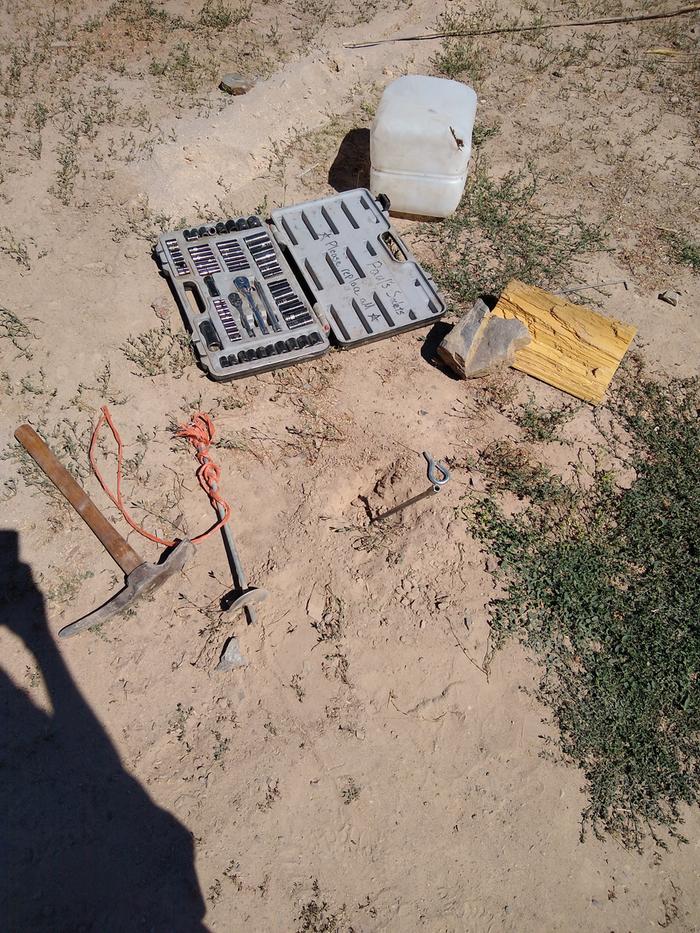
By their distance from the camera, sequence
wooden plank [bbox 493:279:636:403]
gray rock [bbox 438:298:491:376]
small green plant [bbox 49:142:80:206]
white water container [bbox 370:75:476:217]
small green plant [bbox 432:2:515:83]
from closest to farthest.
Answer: gray rock [bbox 438:298:491:376], wooden plank [bbox 493:279:636:403], white water container [bbox 370:75:476:217], small green plant [bbox 49:142:80:206], small green plant [bbox 432:2:515:83]

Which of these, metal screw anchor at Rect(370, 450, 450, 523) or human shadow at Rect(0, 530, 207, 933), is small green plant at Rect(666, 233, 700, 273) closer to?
metal screw anchor at Rect(370, 450, 450, 523)

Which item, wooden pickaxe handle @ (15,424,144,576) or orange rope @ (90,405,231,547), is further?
orange rope @ (90,405,231,547)

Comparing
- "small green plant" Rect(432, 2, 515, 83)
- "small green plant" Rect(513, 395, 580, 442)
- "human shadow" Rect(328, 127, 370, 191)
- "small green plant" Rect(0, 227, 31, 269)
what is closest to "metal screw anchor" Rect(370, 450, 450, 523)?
"small green plant" Rect(513, 395, 580, 442)

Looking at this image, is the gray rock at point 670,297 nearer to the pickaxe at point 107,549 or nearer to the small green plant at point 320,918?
the pickaxe at point 107,549

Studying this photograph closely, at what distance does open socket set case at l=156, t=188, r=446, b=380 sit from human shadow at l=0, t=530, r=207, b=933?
2209 mm

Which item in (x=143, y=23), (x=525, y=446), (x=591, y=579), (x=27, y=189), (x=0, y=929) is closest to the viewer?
(x=0, y=929)

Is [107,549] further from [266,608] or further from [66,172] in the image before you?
[66,172]

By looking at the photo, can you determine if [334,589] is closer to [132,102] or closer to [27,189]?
[27,189]

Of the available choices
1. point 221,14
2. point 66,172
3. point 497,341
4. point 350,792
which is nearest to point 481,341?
point 497,341

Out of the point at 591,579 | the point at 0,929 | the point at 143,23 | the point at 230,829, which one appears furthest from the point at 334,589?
the point at 143,23

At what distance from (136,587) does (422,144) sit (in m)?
3.71

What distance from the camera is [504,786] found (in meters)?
3.02

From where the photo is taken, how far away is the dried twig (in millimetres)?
6488

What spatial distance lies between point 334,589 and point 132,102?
511 centimetres
